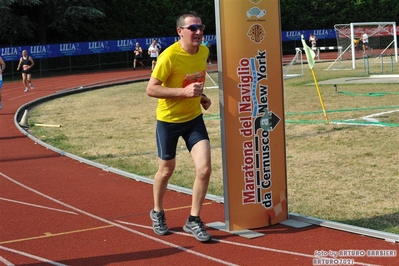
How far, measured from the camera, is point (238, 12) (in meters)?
7.22

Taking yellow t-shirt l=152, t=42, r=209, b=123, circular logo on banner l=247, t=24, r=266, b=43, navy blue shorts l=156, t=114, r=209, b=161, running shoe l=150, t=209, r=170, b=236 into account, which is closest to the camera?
yellow t-shirt l=152, t=42, r=209, b=123

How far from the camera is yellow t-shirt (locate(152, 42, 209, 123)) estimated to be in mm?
6988

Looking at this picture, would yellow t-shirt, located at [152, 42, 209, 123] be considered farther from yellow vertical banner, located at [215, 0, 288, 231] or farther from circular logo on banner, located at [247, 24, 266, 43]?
circular logo on banner, located at [247, 24, 266, 43]

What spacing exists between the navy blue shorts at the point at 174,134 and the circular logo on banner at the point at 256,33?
101 centimetres

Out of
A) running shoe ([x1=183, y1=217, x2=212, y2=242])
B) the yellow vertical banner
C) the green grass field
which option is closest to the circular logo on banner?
the yellow vertical banner

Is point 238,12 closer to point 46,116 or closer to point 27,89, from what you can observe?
point 46,116

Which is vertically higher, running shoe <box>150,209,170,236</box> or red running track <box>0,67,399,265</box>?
running shoe <box>150,209,170,236</box>

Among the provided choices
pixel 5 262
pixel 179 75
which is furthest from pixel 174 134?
pixel 5 262

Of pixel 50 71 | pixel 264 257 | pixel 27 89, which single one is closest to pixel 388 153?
pixel 264 257

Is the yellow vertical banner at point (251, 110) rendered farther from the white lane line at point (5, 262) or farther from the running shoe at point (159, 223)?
the white lane line at point (5, 262)

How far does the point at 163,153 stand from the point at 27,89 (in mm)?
25007

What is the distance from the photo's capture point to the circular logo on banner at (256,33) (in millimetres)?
7305

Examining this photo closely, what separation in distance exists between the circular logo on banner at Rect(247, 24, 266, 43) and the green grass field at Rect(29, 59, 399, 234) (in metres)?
2.23

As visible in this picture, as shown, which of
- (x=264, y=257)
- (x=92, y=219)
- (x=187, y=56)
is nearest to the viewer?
(x=264, y=257)
